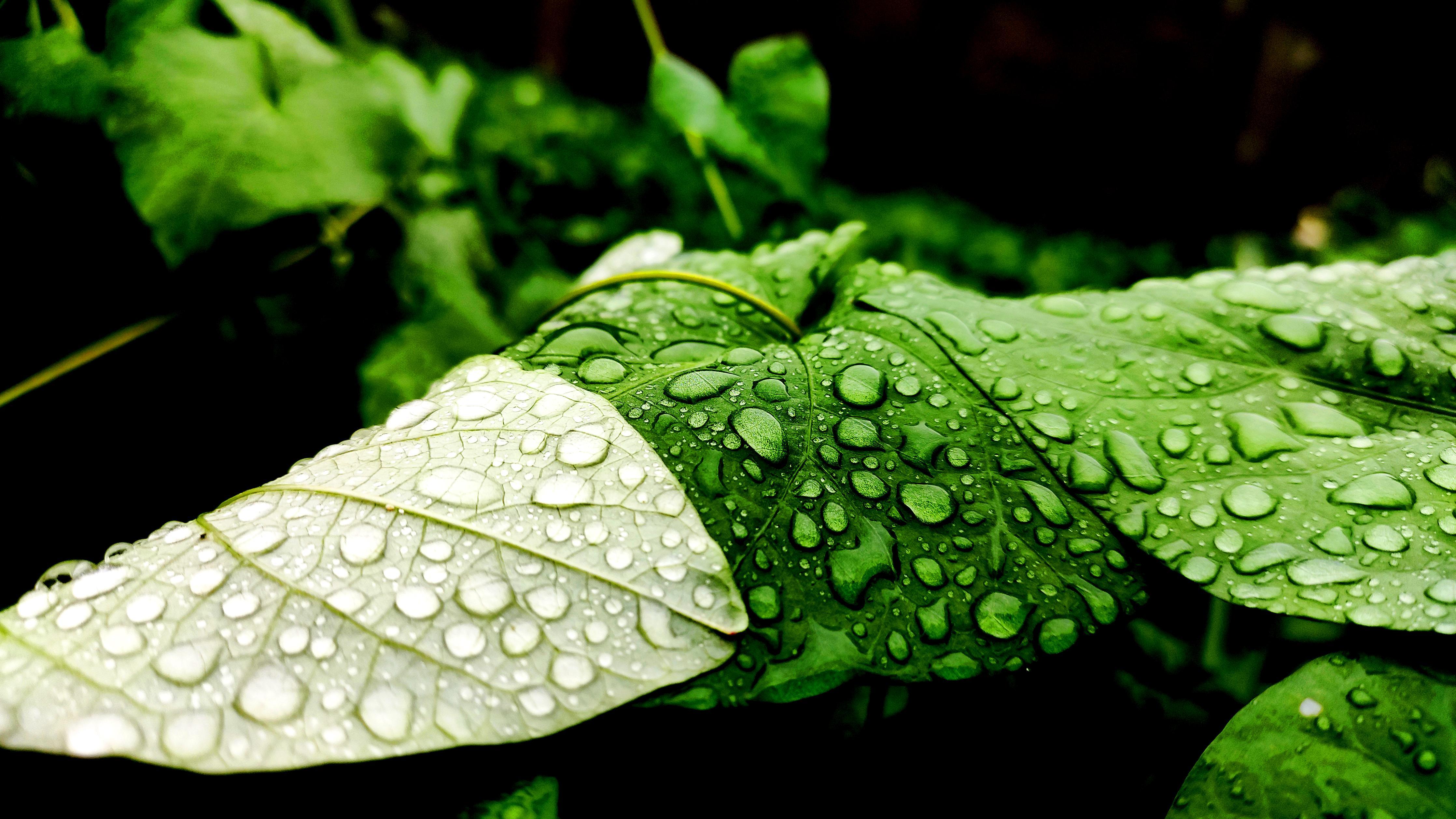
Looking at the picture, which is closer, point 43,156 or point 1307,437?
point 1307,437

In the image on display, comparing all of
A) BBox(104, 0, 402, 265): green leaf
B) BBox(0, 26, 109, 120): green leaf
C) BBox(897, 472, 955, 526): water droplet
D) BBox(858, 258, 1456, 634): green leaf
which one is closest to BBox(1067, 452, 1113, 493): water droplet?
BBox(858, 258, 1456, 634): green leaf

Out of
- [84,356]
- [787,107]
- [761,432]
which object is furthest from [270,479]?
[787,107]

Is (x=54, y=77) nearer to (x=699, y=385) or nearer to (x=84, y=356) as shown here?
(x=84, y=356)

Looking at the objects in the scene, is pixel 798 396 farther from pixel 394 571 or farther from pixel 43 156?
pixel 43 156

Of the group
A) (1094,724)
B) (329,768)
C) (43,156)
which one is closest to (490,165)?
(43,156)

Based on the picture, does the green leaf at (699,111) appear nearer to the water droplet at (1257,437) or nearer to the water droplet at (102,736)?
the water droplet at (1257,437)

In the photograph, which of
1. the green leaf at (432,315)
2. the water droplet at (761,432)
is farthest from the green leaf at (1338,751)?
the green leaf at (432,315)
